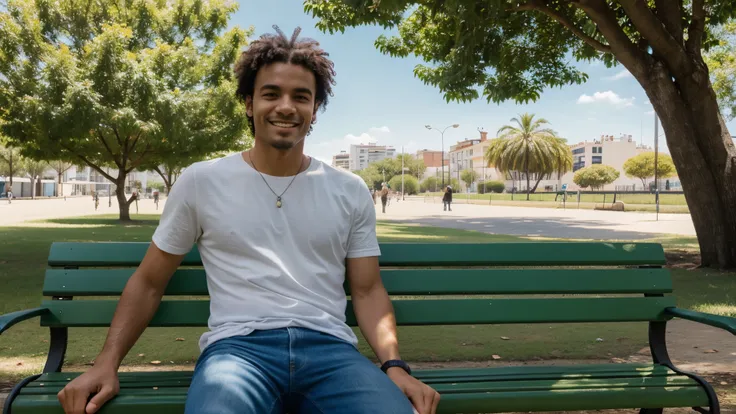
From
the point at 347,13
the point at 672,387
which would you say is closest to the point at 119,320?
the point at 672,387

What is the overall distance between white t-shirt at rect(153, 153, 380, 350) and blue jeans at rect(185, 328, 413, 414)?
63mm

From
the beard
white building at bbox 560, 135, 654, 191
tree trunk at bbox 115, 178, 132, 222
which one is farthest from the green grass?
white building at bbox 560, 135, 654, 191

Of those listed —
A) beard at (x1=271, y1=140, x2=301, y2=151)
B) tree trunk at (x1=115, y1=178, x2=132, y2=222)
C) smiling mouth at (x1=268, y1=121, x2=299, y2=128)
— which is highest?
smiling mouth at (x1=268, y1=121, x2=299, y2=128)

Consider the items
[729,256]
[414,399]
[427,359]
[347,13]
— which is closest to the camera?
[414,399]

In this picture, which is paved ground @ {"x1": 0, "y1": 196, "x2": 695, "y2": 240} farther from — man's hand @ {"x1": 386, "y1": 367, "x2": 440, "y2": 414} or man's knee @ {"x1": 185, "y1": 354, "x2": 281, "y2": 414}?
man's knee @ {"x1": 185, "y1": 354, "x2": 281, "y2": 414}

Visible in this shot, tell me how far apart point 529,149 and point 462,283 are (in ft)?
250

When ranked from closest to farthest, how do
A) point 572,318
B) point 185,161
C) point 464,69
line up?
point 572,318 < point 464,69 < point 185,161

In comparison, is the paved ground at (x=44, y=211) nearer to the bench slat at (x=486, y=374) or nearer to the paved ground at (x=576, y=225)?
the paved ground at (x=576, y=225)

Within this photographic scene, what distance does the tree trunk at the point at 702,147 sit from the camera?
28.5 feet

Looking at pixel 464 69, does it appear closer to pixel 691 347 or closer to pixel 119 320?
pixel 691 347

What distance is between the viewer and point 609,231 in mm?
17969

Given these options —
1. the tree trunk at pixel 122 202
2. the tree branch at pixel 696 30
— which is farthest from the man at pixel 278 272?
the tree trunk at pixel 122 202

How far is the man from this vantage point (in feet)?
7.10

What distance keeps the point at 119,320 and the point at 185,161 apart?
23998mm
